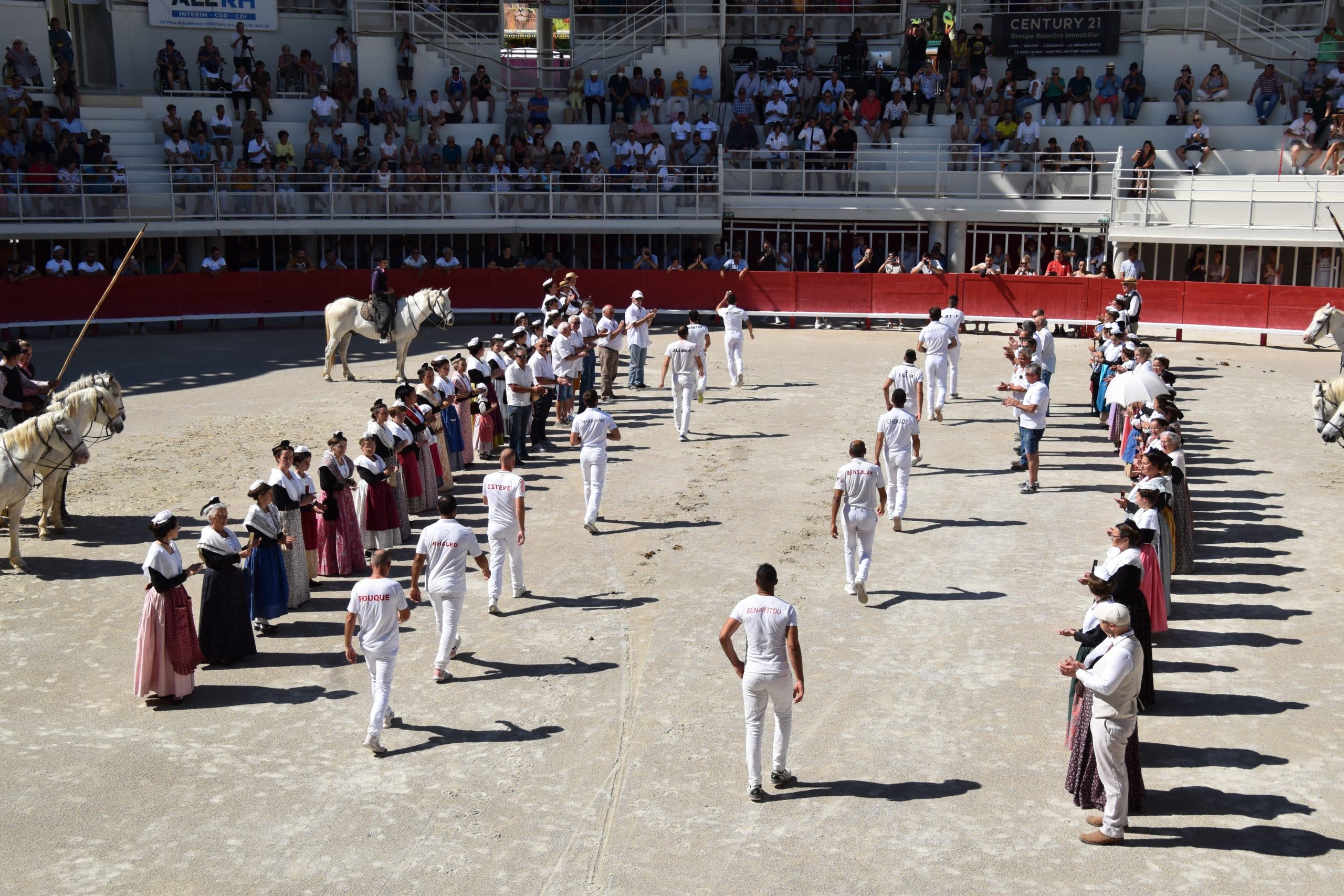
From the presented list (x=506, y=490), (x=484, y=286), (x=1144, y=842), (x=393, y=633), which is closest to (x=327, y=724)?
(x=393, y=633)

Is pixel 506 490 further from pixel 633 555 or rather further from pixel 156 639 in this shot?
pixel 156 639

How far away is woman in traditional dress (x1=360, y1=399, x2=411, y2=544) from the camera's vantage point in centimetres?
1560

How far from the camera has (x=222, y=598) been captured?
12.4 meters

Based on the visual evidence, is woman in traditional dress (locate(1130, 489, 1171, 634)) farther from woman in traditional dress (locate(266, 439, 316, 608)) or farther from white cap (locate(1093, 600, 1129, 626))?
woman in traditional dress (locate(266, 439, 316, 608))

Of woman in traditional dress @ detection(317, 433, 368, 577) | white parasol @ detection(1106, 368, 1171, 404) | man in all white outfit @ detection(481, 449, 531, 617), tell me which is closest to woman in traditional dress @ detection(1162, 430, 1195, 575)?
white parasol @ detection(1106, 368, 1171, 404)

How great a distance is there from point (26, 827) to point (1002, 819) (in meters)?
6.63

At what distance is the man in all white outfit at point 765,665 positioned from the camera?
9680 mm

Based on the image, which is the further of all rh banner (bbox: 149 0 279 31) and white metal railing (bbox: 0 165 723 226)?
all rh banner (bbox: 149 0 279 31)

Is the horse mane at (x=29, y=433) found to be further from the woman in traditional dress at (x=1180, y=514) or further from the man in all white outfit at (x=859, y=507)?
the woman in traditional dress at (x=1180, y=514)

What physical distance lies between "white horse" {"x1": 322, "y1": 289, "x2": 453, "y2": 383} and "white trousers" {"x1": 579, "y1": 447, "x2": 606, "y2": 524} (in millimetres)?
10308

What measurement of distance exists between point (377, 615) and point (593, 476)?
231 inches

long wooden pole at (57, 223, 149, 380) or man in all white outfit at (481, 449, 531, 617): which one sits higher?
long wooden pole at (57, 223, 149, 380)

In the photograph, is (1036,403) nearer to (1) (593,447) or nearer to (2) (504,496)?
(1) (593,447)

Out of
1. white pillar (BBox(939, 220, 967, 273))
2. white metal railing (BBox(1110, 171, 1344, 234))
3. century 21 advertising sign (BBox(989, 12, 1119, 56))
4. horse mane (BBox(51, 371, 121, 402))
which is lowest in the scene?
horse mane (BBox(51, 371, 121, 402))
